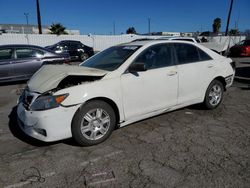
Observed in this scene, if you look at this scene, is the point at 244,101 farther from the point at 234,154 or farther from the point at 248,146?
the point at 234,154

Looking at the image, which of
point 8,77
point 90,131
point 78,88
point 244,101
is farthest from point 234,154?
point 8,77

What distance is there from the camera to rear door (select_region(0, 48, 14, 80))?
23.2ft

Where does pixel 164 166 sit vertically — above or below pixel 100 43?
below

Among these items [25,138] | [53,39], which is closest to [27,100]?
[25,138]

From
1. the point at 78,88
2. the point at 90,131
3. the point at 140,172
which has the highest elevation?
Answer: the point at 78,88

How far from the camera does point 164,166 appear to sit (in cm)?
265

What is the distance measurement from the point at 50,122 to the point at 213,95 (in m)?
3.38

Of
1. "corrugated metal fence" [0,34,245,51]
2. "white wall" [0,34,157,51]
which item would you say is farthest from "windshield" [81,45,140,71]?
"white wall" [0,34,157,51]

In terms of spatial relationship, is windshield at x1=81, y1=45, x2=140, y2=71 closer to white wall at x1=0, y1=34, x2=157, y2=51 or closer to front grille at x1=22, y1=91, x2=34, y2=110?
front grille at x1=22, y1=91, x2=34, y2=110

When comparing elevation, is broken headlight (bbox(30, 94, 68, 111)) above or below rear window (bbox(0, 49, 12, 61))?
below

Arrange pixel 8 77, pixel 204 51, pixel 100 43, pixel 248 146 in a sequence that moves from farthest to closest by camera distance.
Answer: pixel 100 43
pixel 8 77
pixel 204 51
pixel 248 146

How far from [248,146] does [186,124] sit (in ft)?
3.57

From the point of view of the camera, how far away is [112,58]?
12.6ft

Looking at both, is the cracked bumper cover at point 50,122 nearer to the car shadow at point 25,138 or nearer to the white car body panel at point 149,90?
the car shadow at point 25,138
